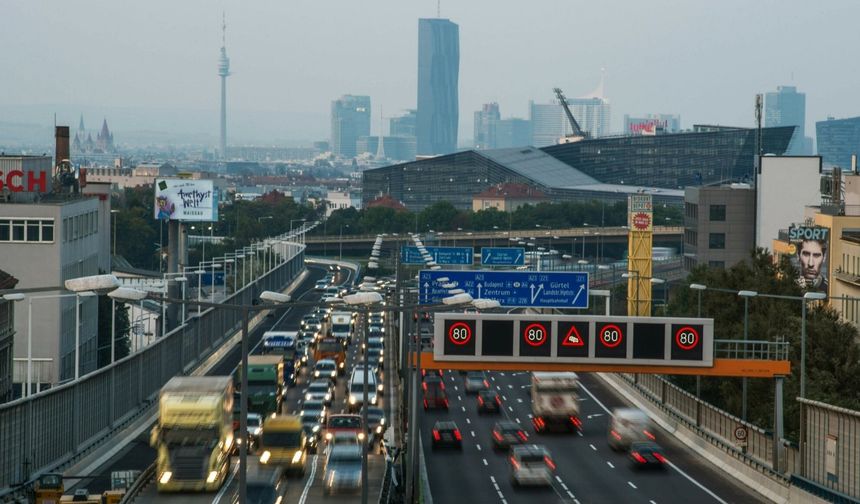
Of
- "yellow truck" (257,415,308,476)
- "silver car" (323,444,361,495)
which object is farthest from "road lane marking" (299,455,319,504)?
"silver car" (323,444,361,495)

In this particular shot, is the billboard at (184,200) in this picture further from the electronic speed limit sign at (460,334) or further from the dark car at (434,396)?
the electronic speed limit sign at (460,334)

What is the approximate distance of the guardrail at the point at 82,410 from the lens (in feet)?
159

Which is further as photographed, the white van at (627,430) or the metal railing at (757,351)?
the white van at (627,430)

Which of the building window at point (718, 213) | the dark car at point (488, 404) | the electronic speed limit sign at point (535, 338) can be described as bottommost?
the dark car at point (488, 404)

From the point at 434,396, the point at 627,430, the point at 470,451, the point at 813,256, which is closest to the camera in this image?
the point at 470,451

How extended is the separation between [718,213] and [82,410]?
98.2 meters

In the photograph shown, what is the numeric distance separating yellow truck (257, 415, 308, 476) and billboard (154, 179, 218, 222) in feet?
294

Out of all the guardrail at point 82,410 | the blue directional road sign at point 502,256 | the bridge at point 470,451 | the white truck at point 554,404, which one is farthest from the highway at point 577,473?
the blue directional road sign at point 502,256

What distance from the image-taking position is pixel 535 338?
54.1 metres

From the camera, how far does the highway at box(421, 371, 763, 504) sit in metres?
50.8

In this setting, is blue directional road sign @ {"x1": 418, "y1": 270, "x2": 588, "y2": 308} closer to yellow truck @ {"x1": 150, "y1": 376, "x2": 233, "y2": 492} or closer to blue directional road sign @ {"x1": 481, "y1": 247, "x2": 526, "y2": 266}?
blue directional road sign @ {"x1": 481, "y1": 247, "x2": 526, "y2": 266}

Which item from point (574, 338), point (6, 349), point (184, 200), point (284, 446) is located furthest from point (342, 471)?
point (184, 200)

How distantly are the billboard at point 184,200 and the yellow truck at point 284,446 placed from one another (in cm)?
8960

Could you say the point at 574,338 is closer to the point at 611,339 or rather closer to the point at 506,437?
the point at 611,339
